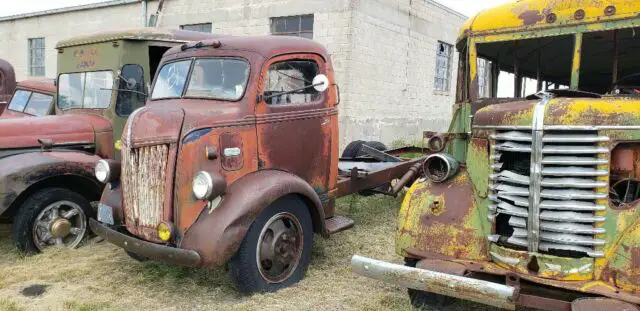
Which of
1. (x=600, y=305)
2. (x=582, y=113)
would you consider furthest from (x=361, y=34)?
(x=600, y=305)

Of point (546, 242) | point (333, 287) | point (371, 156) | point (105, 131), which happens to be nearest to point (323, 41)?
point (371, 156)

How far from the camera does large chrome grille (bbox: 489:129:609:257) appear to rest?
2.93 meters

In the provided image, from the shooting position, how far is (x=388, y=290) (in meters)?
4.31

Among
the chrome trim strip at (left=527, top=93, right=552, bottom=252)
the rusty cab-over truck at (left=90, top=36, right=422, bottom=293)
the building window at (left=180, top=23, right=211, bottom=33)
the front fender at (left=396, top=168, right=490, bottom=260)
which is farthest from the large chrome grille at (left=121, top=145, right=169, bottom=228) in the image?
the building window at (left=180, top=23, right=211, bottom=33)

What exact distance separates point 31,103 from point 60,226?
9.28 ft

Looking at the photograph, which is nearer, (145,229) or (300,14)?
(145,229)

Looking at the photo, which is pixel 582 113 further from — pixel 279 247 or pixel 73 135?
pixel 73 135

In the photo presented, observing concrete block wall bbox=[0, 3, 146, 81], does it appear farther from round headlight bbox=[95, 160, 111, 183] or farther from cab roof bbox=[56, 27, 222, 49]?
round headlight bbox=[95, 160, 111, 183]

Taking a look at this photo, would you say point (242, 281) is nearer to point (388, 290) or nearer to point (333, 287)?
point (333, 287)

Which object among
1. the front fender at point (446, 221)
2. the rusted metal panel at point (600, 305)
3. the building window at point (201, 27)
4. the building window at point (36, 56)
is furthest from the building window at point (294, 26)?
the rusted metal panel at point (600, 305)

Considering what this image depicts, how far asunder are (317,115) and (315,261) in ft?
4.62

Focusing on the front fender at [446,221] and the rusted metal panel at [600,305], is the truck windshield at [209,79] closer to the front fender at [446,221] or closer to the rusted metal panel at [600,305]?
the front fender at [446,221]

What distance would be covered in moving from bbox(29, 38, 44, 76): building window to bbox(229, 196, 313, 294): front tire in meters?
16.3

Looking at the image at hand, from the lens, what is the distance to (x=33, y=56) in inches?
714
